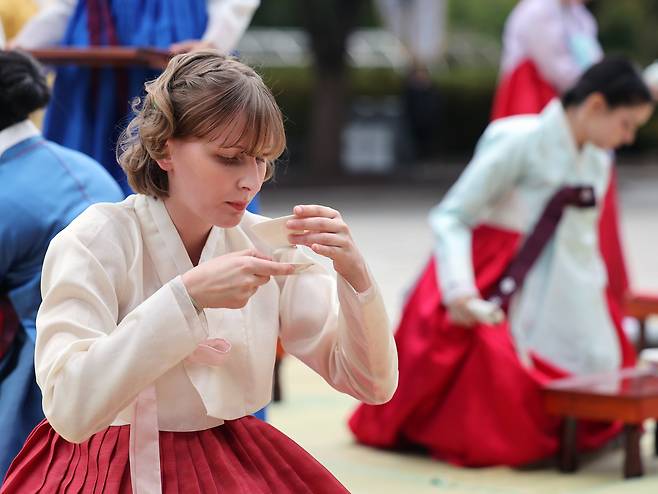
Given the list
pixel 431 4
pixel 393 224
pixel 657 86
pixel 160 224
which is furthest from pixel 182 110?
pixel 431 4

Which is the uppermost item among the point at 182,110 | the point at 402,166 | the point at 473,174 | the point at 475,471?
the point at 182,110

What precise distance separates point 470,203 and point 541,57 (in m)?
1.38

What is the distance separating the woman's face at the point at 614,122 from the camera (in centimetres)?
449

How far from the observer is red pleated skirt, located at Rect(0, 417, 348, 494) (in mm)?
2195

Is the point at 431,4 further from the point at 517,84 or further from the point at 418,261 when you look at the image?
the point at 517,84

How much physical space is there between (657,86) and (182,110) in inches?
133

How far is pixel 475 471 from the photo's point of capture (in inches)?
173

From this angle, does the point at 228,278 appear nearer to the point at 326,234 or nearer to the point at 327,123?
the point at 326,234

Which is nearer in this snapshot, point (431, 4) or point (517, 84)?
point (517, 84)

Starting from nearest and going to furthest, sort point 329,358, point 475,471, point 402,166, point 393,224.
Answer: point 329,358, point 475,471, point 393,224, point 402,166

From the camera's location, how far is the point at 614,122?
4.50m

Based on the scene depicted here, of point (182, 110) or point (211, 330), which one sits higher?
point (182, 110)

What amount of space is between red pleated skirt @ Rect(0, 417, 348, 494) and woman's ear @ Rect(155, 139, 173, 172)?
0.45 metres

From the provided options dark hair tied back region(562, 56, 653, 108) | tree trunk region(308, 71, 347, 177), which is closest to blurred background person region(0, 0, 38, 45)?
dark hair tied back region(562, 56, 653, 108)
